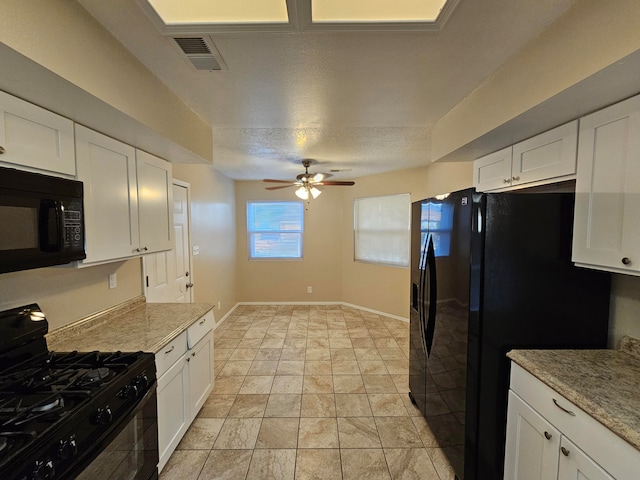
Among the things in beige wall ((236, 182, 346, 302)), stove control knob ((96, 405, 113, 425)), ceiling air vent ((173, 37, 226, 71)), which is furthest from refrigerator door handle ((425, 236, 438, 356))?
beige wall ((236, 182, 346, 302))

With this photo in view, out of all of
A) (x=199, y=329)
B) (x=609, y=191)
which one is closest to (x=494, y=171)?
(x=609, y=191)

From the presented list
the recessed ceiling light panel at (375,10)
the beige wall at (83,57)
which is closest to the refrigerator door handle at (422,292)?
the recessed ceiling light panel at (375,10)

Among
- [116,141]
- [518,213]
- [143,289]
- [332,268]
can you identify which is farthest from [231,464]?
[332,268]

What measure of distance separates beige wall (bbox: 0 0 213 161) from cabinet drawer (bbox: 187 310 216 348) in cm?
140

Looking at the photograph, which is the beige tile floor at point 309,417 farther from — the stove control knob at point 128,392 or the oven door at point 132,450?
the stove control knob at point 128,392

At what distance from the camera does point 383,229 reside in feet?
16.5

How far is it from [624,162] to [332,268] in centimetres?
480

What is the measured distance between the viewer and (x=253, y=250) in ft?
19.1

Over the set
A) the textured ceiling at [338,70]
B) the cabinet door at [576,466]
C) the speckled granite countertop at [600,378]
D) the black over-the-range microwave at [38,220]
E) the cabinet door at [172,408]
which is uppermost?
the textured ceiling at [338,70]

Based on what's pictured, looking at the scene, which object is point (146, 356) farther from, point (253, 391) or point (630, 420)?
point (630, 420)

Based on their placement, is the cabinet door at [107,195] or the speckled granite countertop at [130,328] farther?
the speckled granite countertop at [130,328]

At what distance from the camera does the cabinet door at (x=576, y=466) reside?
3.46 feet

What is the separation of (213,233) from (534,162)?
406cm

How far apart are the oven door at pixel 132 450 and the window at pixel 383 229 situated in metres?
4.03
